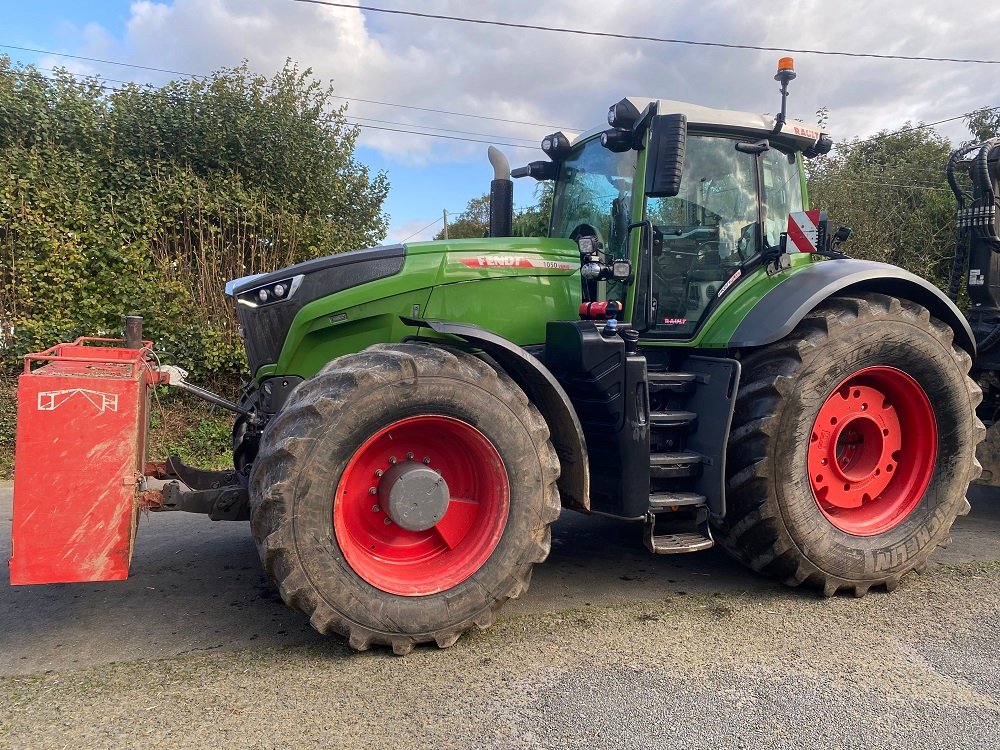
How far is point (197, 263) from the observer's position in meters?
8.50

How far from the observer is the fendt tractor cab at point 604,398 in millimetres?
2994

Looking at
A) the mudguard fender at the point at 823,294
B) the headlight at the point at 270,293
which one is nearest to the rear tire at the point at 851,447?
the mudguard fender at the point at 823,294

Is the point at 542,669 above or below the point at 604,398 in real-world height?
below

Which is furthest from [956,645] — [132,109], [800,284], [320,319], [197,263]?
[132,109]

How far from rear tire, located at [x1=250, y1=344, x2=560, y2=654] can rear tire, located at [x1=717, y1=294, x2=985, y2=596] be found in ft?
3.90

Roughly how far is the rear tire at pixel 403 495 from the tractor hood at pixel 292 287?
23.4 inches

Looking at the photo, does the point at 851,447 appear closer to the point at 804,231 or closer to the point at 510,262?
the point at 804,231

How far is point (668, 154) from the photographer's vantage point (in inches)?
131

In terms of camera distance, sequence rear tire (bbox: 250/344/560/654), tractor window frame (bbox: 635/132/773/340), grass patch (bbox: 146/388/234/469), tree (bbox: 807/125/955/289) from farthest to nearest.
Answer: tree (bbox: 807/125/955/289) < grass patch (bbox: 146/388/234/469) < tractor window frame (bbox: 635/132/773/340) < rear tire (bbox: 250/344/560/654)

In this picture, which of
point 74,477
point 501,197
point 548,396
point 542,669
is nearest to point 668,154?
point 548,396

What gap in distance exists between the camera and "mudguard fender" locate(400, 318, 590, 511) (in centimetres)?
322

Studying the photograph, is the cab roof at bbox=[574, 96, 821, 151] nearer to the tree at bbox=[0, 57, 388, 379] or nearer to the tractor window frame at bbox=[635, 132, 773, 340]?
the tractor window frame at bbox=[635, 132, 773, 340]

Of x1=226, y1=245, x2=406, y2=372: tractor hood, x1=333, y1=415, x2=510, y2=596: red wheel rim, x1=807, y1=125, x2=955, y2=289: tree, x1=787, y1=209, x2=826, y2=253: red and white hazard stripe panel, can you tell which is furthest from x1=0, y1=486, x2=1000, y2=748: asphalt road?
x1=807, y1=125, x2=955, y2=289: tree

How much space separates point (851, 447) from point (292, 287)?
3273 mm
